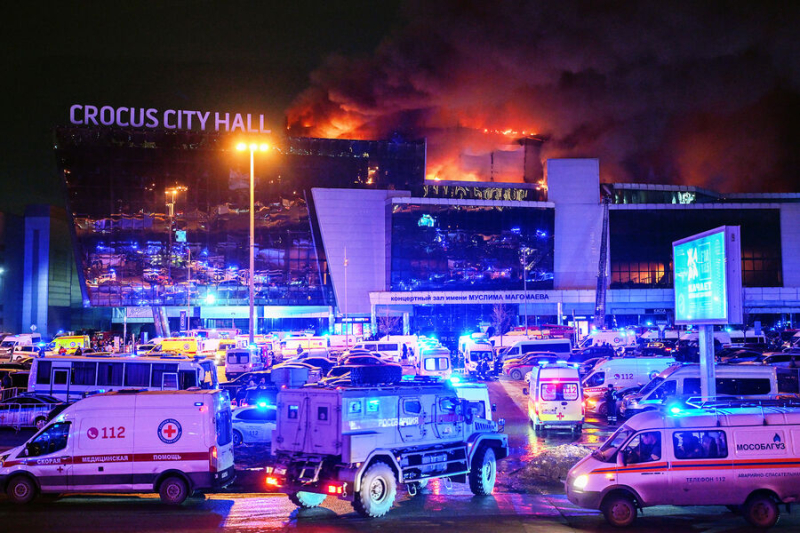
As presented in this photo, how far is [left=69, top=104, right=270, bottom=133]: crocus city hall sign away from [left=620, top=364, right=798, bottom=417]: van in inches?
1790

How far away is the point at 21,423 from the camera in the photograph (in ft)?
64.6

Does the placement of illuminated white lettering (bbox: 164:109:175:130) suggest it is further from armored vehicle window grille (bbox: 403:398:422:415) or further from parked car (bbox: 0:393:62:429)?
armored vehicle window grille (bbox: 403:398:422:415)

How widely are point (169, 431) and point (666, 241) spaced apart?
6436cm

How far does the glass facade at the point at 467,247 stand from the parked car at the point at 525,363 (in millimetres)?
30175

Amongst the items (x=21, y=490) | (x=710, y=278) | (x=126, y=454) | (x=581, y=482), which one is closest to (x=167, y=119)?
(x=21, y=490)

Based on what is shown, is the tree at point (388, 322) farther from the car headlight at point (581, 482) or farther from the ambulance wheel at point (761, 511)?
the ambulance wheel at point (761, 511)

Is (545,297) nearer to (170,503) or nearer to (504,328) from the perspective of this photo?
(504,328)

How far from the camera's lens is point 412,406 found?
460 inches

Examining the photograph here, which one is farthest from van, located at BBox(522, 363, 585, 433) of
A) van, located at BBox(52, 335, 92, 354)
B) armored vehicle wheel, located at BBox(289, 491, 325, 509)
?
van, located at BBox(52, 335, 92, 354)

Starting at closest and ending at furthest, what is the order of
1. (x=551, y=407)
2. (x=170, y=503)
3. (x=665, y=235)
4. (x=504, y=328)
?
1. (x=170, y=503)
2. (x=551, y=407)
3. (x=504, y=328)
4. (x=665, y=235)

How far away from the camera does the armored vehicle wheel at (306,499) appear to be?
11445 mm

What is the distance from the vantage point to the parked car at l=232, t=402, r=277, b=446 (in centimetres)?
1752

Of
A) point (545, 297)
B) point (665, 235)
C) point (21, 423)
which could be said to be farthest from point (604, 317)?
point (21, 423)

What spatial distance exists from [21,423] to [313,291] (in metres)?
45.6
